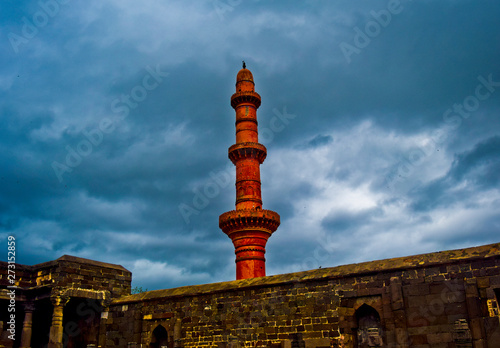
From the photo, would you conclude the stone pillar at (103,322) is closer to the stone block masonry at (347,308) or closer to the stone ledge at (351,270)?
the stone block masonry at (347,308)

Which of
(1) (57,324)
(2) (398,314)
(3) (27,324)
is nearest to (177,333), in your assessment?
(1) (57,324)

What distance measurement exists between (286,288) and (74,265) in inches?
276

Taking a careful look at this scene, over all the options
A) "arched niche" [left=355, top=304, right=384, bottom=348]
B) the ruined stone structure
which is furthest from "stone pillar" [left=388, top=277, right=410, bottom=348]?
"arched niche" [left=355, top=304, right=384, bottom=348]

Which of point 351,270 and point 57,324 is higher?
point 351,270

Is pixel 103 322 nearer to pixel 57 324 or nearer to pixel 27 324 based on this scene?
pixel 57 324

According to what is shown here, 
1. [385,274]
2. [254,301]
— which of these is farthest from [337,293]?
[254,301]

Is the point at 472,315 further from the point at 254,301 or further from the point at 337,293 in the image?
the point at 254,301

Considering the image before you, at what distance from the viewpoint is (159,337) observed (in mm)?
13805

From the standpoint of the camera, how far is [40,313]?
16.3 meters

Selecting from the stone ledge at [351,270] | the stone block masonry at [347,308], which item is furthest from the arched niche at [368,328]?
the stone ledge at [351,270]

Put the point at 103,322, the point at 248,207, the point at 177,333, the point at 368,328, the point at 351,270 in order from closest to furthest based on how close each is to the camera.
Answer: the point at 368,328, the point at 351,270, the point at 177,333, the point at 103,322, the point at 248,207

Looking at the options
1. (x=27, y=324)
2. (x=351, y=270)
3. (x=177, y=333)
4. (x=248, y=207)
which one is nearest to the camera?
(x=351, y=270)

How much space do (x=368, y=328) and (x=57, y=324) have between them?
29.2ft

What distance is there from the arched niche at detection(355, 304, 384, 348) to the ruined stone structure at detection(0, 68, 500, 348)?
0.07 ft
